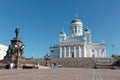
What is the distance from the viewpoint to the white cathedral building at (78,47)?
98812mm

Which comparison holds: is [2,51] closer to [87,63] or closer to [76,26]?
[76,26]

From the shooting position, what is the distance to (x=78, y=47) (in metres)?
98.9

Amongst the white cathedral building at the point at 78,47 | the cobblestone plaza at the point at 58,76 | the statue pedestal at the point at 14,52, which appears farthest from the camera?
the white cathedral building at the point at 78,47

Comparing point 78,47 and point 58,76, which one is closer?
point 58,76

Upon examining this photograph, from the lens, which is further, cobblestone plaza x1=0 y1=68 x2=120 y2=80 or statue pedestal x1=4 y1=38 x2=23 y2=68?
statue pedestal x1=4 y1=38 x2=23 y2=68

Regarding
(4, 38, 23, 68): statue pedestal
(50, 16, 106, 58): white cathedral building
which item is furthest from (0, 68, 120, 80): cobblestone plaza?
(50, 16, 106, 58): white cathedral building

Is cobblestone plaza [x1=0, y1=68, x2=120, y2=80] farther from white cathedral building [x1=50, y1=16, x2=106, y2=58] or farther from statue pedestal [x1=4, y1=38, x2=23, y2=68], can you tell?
white cathedral building [x1=50, y1=16, x2=106, y2=58]

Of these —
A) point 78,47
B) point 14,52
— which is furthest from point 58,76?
point 78,47

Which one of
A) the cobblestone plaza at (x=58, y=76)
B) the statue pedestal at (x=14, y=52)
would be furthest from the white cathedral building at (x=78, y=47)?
the cobblestone plaza at (x=58, y=76)

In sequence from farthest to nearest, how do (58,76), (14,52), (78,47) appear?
1. (78,47)
2. (14,52)
3. (58,76)

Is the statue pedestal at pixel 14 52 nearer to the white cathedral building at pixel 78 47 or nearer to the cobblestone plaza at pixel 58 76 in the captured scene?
the cobblestone plaza at pixel 58 76

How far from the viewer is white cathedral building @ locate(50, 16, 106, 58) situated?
3890 inches

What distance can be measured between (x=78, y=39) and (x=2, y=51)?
35.6m

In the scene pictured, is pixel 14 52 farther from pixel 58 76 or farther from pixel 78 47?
pixel 78 47
